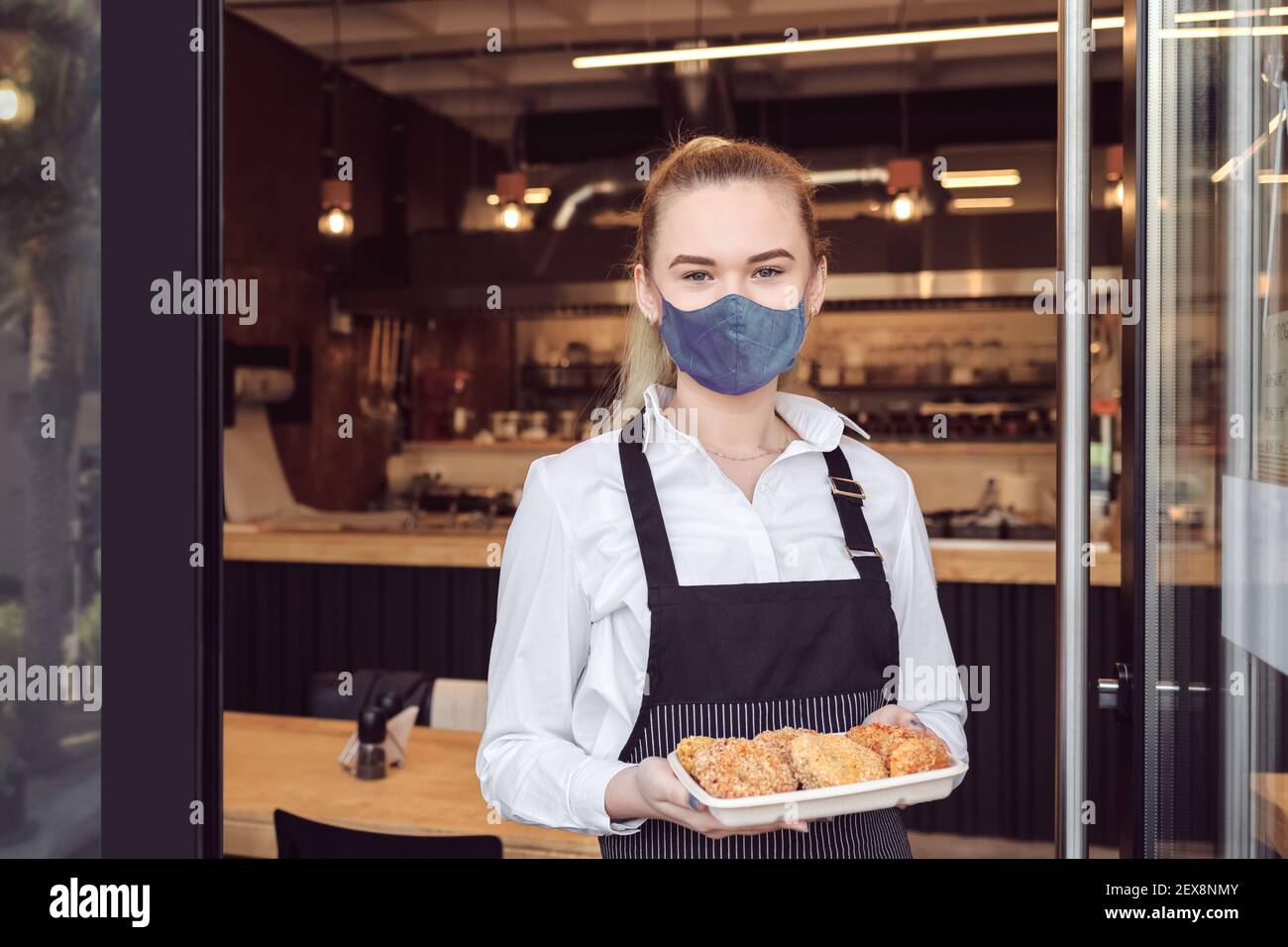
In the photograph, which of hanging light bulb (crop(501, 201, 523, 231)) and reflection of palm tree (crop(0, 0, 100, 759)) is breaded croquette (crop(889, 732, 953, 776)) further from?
hanging light bulb (crop(501, 201, 523, 231))

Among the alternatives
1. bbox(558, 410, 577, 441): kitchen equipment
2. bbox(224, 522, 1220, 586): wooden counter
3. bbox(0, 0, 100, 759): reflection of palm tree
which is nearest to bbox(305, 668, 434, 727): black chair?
bbox(224, 522, 1220, 586): wooden counter

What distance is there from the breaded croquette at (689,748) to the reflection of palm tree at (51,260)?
2.68 feet

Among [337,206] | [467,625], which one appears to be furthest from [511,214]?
[467,625]

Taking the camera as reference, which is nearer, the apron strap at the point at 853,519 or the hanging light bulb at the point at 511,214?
the apron strap at the point at 853,519

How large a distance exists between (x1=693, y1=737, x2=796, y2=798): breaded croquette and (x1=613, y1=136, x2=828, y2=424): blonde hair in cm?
51

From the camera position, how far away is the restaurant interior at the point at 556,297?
4809mm

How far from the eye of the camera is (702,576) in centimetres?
141

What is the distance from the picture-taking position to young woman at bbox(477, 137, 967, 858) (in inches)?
53.9

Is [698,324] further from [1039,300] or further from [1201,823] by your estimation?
[1201,823]

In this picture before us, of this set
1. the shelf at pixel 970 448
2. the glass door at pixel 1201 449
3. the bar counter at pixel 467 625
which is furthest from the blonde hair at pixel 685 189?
the shelf at pixel 970 448

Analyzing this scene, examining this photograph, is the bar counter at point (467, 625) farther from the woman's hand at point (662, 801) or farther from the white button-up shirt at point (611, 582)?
the woman's hand at point (662, 801)

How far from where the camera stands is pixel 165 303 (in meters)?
1.41

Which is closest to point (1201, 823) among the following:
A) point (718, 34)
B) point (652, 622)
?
point (652, 622)

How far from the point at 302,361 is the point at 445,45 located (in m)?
2.08
